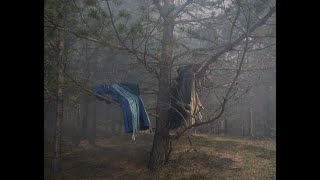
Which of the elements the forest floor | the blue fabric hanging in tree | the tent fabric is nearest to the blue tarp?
the blue fabric hanging in tree

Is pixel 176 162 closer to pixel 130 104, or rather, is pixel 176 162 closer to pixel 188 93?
pixel 188 93

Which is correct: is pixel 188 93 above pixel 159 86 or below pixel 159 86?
below

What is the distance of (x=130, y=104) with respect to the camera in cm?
723

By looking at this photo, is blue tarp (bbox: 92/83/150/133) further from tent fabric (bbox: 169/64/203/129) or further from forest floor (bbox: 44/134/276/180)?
forest floor (bbox: 44/134/276/180)

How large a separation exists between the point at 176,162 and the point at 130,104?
436cm

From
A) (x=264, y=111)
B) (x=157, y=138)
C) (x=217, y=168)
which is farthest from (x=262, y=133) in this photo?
(x=157, y=138)

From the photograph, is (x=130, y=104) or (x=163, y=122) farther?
(x=163, y=122)

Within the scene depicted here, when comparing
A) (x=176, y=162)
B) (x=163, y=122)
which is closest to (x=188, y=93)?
(x=163, y=122)

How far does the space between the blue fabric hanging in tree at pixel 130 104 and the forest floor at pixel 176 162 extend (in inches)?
81.5

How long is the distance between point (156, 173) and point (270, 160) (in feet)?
14.8

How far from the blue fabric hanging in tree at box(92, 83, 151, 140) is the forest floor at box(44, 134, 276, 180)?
207 cm

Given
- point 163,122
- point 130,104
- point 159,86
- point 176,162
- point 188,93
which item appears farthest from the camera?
point 176,162
